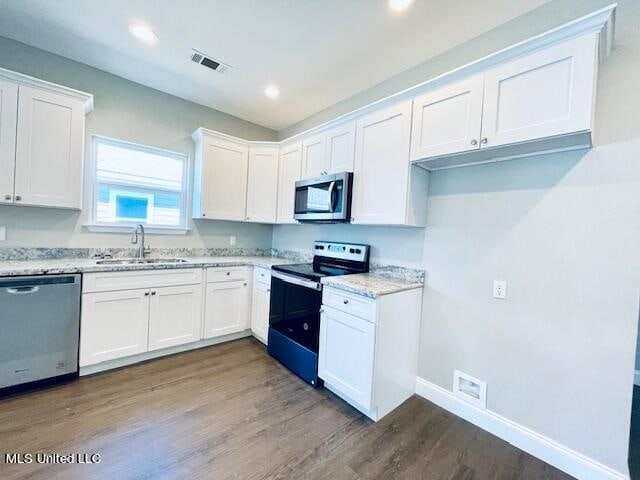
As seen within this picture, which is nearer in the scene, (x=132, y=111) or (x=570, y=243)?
(x=570, y=243)

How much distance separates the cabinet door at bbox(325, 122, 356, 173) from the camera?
259 cm

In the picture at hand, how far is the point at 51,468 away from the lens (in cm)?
149

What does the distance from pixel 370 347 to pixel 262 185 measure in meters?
2.42

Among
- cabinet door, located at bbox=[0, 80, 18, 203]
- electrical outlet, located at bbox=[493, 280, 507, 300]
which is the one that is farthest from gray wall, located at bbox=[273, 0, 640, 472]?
cabinet door, located at bbox=[0, 80, 18, 203]

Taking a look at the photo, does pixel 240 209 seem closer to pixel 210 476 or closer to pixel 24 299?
pixel 24 299

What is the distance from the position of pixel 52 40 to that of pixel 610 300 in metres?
4.46

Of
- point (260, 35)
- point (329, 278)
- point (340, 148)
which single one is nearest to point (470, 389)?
point (329, 278)

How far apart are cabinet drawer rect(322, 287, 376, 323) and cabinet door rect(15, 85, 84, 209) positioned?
2.36 meters

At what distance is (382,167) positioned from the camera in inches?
91.3

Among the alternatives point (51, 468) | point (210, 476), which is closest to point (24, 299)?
point (51, 468)

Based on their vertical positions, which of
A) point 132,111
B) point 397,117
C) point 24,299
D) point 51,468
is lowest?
point 51,468

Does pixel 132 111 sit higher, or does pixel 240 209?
pixel 132 111

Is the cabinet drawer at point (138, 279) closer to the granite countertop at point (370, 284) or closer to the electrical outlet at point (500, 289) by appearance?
the granite countertop at point (370, 284)

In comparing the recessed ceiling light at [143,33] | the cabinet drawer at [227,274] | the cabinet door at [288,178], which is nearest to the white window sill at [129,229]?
the cabinet drawer at [227,274]
